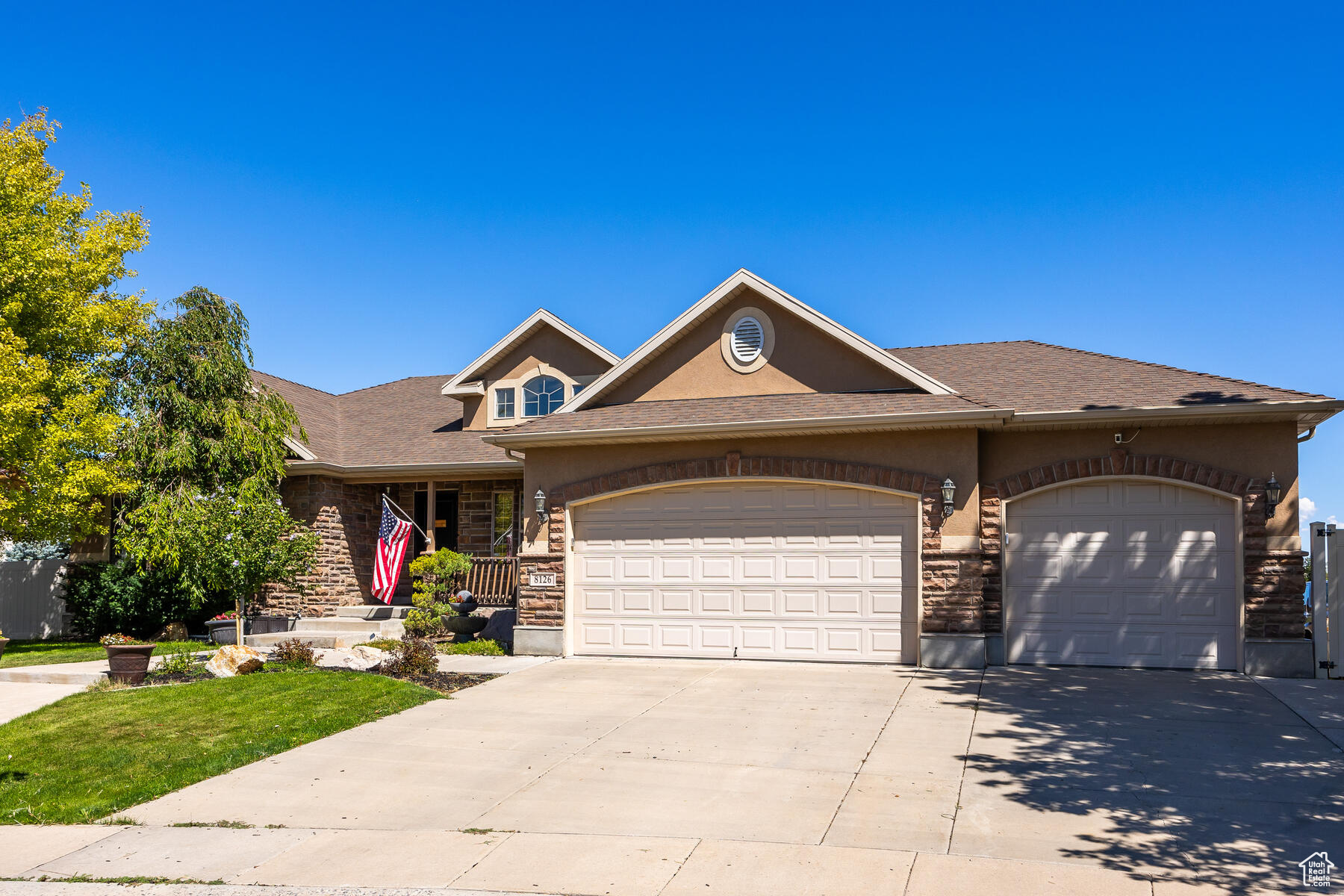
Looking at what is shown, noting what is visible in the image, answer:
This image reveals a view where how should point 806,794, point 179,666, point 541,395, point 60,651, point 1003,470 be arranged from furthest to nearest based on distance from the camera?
point 541,395, point 60,651, point 1003,470, point 179,666, point 806,794

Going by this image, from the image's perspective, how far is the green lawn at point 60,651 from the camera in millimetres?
15586

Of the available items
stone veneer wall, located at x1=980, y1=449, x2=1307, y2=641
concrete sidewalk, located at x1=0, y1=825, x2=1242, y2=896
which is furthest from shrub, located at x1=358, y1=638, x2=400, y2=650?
stone veneer wall, located at x1=980, y1=449, x2=1307, y2=641

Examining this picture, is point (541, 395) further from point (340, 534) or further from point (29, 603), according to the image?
point (29, 603)

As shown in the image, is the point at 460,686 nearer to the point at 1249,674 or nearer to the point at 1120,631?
the point at 1120,631

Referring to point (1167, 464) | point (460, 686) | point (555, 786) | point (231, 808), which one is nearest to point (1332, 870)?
point (555, 786)

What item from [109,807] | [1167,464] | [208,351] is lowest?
[109,807]

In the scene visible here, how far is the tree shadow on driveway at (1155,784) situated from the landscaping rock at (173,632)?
15149mm

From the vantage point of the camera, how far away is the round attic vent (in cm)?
1533

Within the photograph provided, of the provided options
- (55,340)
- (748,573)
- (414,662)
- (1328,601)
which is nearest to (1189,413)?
(1328,601)

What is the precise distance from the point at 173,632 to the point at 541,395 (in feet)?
27.8

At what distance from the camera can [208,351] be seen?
1888 centimetres

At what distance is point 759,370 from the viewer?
1525 cm

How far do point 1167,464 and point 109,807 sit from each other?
12.5m

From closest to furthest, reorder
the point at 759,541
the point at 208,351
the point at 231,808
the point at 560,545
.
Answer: the point at 231,808, the point at 759,541, the point at 560,545, the point at 208,351
